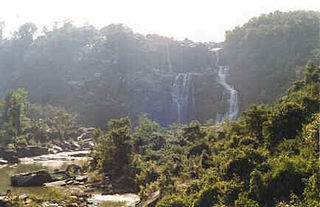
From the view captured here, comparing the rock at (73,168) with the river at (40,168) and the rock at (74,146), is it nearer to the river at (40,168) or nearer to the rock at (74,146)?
the river at (40,168)

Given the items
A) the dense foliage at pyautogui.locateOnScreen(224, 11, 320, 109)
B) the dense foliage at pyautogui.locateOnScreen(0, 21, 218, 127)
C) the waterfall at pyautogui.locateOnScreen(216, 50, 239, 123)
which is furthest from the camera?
the dense foliage at pyautogui.locateOnScreen(0, 21, 218, 127)

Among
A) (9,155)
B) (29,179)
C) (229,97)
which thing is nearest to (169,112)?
(229,97)

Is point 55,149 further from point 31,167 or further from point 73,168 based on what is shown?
point 73,168

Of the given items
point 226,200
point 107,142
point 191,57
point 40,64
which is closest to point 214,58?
point 191,57

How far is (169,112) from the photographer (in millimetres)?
86188

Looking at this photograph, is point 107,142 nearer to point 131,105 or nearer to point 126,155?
point 126,155

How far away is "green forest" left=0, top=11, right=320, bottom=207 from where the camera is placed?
41.9ft

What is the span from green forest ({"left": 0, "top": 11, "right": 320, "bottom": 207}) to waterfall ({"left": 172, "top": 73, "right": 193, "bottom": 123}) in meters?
0.54

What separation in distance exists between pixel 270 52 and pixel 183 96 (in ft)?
80.6

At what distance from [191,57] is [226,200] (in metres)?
88.7

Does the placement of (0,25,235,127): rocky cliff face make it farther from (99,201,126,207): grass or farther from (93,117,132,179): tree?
(99,201,126,207): grass

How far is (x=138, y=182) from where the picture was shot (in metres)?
24.8

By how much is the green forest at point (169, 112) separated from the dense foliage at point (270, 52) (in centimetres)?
26

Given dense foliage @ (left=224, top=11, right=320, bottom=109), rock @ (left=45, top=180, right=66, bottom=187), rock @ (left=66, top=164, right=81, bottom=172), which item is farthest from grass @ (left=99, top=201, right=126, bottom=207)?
dense foliage @ (left=224, top=11, right=320, bottom=109)
